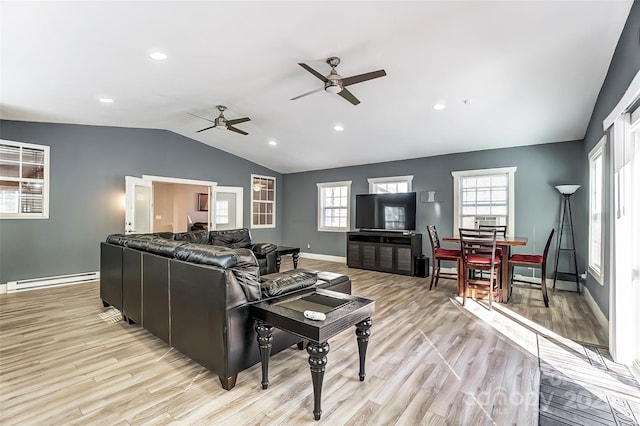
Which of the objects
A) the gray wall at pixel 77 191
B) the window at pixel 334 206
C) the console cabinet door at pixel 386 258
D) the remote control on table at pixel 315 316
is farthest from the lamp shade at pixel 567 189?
the gray wall at pixel 77 191

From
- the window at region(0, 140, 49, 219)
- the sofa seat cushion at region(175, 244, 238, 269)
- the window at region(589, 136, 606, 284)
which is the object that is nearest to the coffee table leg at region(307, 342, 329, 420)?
the sofa seat cushion at region(175, 244, 238, 269)

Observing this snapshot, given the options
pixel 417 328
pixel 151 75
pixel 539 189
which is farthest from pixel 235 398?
pixel 539 189

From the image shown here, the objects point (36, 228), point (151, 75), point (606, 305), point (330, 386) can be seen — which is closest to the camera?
point (330, 386)

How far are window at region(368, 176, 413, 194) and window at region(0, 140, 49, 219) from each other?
6.39 m

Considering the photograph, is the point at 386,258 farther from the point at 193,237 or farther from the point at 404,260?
the point at 193,237

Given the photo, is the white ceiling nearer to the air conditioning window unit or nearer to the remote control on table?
the air conditioning window unit

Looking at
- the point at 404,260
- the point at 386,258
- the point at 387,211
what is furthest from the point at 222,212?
the point at 404,260

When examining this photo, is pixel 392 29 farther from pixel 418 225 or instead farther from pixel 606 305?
pixel 418 225

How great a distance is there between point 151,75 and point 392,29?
9.67ft

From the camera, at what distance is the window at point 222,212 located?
777 centimetres

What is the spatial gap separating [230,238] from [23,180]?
3.45 meters

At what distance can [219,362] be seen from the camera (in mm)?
2119

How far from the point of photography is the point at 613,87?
10.0 feet

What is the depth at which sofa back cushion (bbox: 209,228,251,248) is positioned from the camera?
5.35 m
